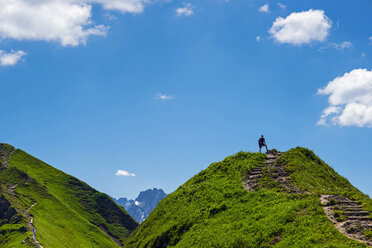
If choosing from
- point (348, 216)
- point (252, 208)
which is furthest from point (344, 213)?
point (252, 208)

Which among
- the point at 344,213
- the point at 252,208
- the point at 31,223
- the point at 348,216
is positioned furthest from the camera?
the point at 31,223

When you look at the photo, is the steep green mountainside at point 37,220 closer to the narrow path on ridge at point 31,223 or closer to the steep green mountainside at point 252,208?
the narrow path on ridge at point 31,223

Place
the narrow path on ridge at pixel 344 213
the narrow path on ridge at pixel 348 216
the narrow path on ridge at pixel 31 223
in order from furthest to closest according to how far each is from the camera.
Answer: the narrow path on ridge at pixel 31 223, the narrow path on ridge at pixel 344 213, the narrow path on ridge at pixel 348 216

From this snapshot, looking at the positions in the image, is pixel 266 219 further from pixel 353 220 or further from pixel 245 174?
pixel 245 174

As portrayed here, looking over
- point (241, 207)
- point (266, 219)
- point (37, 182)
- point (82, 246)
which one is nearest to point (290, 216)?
point (266, 219)

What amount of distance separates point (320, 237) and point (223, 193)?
1843cm

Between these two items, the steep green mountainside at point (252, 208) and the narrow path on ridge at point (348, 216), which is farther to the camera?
the steep green mountainside at point (252, 208)

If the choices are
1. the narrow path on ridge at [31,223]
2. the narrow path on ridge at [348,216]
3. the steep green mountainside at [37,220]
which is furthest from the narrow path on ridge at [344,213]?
the steep green mountainside at [37,220]

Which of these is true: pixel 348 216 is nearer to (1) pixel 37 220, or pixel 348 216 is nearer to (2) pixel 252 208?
(2) pixel 252 208

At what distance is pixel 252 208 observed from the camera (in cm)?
2948

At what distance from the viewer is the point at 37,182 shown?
196875 mm

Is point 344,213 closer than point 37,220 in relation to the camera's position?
Yes

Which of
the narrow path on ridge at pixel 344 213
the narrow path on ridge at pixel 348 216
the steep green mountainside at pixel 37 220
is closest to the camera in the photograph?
the narrow path on ridge at pixel 348 216

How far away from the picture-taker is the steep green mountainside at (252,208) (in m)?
22.1
